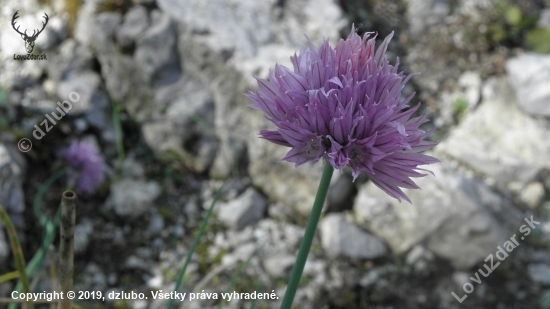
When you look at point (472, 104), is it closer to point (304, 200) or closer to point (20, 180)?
point (304, 200)

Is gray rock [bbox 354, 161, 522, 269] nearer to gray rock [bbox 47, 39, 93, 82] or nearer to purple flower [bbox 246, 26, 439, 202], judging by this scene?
gray rock [bbox 47, 39, 93, 82]

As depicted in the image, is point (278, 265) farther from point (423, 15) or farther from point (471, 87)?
point (423, 15)

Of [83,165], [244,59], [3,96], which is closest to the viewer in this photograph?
[83,165]

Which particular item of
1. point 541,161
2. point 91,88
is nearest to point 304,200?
point 91,88

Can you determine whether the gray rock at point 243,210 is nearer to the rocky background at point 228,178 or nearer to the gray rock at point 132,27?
the rocky background at point 228,178

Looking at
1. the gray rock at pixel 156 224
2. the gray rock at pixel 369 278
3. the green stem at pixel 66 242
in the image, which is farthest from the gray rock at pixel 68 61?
the green stem at pixel 66 242

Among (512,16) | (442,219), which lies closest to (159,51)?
(442,219)
